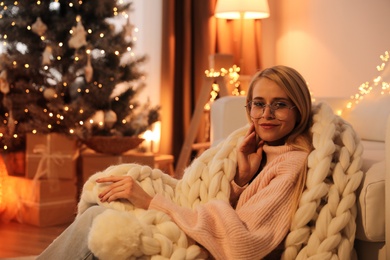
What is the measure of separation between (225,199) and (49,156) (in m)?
2.03

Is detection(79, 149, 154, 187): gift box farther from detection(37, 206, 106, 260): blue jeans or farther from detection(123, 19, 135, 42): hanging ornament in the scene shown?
detection(37, 206, 106, 260): blue jeans

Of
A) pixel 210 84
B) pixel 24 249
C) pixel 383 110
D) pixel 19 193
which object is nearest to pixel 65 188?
pixel 19 193

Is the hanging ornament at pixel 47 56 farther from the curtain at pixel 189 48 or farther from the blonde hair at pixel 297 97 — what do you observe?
the blonde hair at pixel 297 97

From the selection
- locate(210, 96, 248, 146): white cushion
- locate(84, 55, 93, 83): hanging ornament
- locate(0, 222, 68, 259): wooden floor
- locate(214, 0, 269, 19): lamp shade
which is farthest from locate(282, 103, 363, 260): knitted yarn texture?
locate(214, 0, 269, 19): lamp shade

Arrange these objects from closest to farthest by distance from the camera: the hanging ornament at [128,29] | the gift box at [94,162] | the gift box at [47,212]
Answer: the gift box at [47,212]
the gift box at [94,162]
the hanging ornament at [128,29]

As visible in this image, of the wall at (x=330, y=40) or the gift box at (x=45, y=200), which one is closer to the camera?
the gift box at (x=45, y=200)

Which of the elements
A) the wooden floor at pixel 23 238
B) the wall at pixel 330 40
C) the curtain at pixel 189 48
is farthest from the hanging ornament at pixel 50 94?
the wall at pixel 330 40

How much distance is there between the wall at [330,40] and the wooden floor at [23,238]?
195 cm

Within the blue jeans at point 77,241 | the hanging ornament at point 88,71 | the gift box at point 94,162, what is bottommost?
the gift box at point 94,162

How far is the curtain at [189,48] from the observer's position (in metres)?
4.49

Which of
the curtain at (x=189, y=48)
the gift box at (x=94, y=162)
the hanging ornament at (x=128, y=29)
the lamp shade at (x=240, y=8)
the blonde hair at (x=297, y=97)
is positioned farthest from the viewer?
the curtain at (x=189, y=48)

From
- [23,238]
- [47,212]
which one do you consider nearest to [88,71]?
[47,212]

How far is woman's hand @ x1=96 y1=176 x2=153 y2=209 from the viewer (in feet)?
4.79

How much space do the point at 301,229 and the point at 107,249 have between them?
43cm
